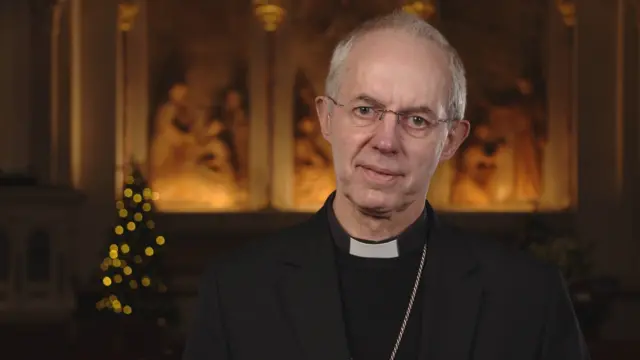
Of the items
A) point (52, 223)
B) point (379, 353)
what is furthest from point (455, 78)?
point (52, 223)

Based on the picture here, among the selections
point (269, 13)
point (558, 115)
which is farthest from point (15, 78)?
point (558, 115)

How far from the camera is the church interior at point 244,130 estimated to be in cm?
870

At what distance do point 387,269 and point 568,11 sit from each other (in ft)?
24.2

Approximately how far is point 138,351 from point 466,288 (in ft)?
18.4

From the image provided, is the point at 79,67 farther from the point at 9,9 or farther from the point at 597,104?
the point at 597,104

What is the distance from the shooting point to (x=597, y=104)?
882 cm

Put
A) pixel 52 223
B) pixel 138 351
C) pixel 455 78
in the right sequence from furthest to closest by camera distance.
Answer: pixel 52 223
pixel 138 351
pixel 455 78

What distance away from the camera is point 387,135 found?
5.84 feet

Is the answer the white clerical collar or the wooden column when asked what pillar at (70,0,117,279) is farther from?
the white clerical collar

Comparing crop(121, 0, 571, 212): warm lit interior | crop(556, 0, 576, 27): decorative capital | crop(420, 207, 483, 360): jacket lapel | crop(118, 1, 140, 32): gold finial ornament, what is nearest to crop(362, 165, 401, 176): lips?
crop(420, 207, 483, 360): jacket lapel

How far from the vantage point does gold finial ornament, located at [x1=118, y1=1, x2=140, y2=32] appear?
885 cm

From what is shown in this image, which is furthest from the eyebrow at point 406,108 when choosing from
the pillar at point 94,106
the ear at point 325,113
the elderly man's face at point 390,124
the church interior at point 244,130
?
the pillar at point 94,106

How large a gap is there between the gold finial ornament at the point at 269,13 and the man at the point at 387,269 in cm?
709

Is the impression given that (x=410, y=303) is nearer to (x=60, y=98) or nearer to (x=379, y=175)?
(x=379, y=175)
